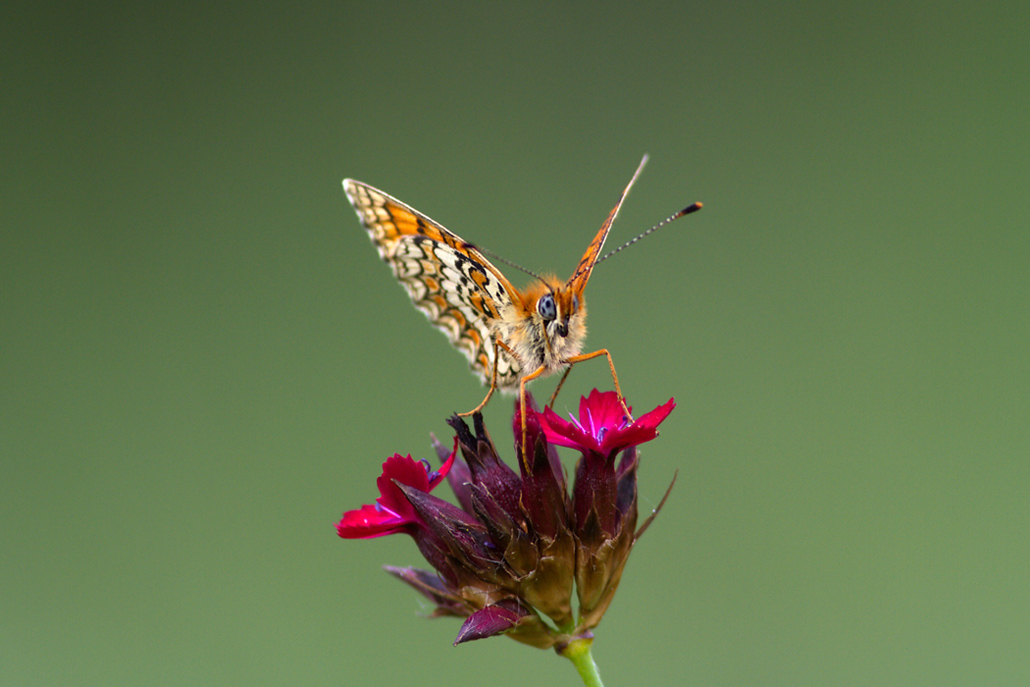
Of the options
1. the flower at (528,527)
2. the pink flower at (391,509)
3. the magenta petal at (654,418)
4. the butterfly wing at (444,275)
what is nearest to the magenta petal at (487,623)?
the flower at (528,527)

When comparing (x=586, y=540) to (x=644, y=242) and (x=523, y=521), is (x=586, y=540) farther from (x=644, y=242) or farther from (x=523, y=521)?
(x=644, y=242)

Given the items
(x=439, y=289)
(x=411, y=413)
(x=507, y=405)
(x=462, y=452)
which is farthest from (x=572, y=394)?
(x=462, y=452)

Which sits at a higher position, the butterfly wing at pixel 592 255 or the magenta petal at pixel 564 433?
the butterfly wing at pixel 592 255

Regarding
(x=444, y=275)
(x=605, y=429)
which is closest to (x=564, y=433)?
(x=605, y=429)

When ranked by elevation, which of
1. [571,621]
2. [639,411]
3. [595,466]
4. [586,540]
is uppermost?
[639,411]

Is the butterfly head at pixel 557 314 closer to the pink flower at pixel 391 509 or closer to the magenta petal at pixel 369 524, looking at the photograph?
the pink flower at pixel 391 509

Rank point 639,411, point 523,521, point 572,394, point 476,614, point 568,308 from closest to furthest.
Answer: point 476,614 < point 523,521 < point 568,308 < point 639,411 < point 572,394

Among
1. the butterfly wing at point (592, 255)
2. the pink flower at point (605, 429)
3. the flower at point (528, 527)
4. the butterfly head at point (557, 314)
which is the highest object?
the butterfly wing at point (592, 255)
